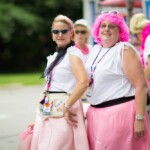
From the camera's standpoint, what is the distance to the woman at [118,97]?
2.68 metres

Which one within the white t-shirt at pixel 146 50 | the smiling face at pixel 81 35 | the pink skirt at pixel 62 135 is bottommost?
the pink skirt at pixel 62 135

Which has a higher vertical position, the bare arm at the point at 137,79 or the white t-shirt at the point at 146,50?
the white t-shirt at the point at 146,50

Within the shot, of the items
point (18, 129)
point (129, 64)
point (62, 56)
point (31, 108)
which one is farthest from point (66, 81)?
point (31, 108)

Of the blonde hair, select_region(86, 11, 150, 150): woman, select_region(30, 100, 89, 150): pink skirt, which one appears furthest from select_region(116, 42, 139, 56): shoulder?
the blonde hair

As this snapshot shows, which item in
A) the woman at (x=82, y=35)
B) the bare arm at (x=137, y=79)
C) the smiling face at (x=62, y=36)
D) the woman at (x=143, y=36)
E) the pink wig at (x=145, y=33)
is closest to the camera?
the bare arm at (x=137, y=79)

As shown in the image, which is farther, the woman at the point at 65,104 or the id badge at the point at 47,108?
the id badge at the point at 47,108

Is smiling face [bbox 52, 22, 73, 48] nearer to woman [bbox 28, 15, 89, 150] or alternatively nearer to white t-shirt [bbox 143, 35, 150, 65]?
woman [bbox 28, 15, 89, 150]

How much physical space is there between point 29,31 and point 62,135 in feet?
75.9

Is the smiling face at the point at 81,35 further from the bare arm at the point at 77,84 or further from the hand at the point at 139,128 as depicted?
the hand at the point at 139,128

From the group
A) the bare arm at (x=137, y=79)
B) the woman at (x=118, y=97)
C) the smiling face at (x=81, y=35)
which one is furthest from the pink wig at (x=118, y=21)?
the smiling face at (x=81, y=35)

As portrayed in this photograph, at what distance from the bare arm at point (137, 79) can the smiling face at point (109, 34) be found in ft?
0.78

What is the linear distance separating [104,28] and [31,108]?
596cm

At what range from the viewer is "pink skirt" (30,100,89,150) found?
2912 mm

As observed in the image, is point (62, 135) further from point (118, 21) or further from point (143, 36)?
point (143, 36)
